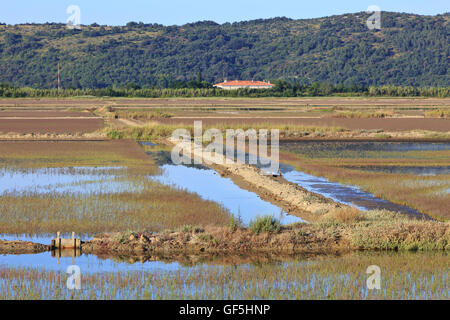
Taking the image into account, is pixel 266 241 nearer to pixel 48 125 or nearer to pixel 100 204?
pixel 100 204

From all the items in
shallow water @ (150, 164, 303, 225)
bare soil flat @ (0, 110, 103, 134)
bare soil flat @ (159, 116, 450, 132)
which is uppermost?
shallow water @ (150, 164, 303, 225)

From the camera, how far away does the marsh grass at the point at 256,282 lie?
10508 mm

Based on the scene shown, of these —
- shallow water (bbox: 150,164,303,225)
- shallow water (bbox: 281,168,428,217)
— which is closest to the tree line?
shallow water (bbox: 150,164,303,225)

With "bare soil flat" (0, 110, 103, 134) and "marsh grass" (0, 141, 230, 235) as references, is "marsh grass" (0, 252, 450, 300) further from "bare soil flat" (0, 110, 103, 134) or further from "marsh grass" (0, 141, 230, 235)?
"bare soil flat" (0, 110, 103, 134)

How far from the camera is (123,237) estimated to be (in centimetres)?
1357

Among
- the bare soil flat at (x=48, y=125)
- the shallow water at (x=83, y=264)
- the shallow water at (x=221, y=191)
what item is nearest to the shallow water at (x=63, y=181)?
the shallow water at (x=221, y=191)

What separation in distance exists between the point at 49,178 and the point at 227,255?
1141 cm

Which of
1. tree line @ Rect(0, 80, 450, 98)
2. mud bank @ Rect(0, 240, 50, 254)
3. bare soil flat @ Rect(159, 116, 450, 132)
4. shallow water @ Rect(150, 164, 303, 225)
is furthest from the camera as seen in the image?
tree line @ Rect(0, 80, 450, 98)

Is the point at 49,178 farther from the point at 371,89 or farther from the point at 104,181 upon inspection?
the point at 371,89

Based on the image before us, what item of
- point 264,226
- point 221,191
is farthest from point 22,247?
point 221,191

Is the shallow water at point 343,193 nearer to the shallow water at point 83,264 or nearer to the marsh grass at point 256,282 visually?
the marsh grass at point 256,282

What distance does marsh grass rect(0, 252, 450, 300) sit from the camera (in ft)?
34.5

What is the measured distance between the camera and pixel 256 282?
449 inches

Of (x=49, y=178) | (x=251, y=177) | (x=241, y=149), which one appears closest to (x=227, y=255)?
(x=251, y=177)
